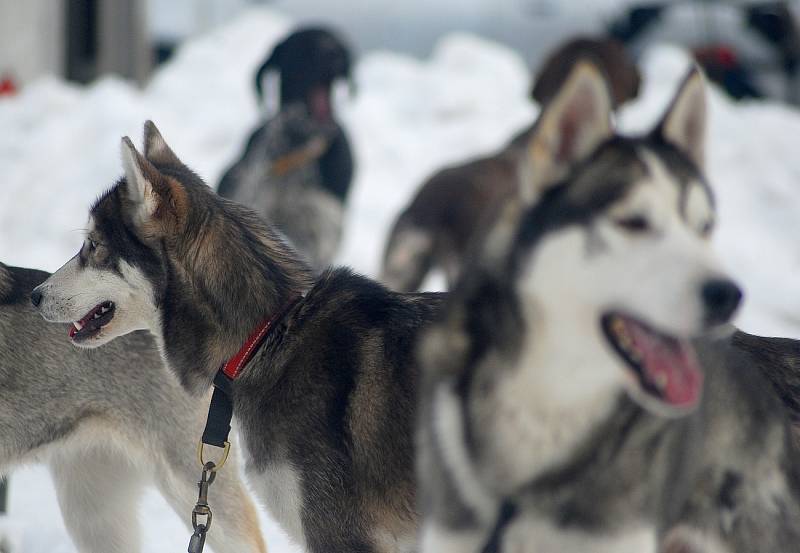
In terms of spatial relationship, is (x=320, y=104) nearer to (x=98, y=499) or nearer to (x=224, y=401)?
(x=98, y=499)

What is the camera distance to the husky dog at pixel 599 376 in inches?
70.3

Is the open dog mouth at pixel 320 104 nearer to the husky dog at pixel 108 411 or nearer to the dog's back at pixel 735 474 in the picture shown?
the husky dog at pixel 108 411

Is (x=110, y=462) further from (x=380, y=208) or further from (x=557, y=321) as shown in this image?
(x=380, y=208)

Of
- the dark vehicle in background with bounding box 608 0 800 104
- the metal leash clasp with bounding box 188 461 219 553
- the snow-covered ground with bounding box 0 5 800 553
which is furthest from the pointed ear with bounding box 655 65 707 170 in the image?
the dark vehicle in background with bounding box 608 0 800 104

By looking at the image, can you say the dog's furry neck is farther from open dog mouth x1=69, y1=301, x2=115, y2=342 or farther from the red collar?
Answer: open dog mouth x1=69, y1=301, x2=115, y2=342

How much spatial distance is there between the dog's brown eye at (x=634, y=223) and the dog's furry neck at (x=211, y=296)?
135 centimetres

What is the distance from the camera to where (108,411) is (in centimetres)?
322

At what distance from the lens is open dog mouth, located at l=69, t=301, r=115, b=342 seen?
297cm

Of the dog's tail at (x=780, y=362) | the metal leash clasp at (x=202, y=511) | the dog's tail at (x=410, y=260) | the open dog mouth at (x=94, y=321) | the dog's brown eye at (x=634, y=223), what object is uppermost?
the dog's brown eye at (x=634, y=223)

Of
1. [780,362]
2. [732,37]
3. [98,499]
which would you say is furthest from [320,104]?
[732,37]

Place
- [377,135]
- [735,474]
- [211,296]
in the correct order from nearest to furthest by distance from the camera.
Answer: [735,474]
[211,296]
[377,135]

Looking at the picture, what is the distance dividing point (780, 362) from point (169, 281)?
158cm

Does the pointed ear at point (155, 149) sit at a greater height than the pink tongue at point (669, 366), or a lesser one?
lesser

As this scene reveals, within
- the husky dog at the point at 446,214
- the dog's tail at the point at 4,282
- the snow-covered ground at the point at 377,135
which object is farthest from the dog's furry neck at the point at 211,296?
the snow-covered ground at the point at 377,135
